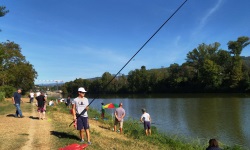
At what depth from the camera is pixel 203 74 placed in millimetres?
97562

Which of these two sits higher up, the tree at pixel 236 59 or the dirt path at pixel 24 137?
the tree at pixel 236 59

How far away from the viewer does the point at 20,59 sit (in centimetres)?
5800

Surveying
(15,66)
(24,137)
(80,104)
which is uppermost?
(15,66)

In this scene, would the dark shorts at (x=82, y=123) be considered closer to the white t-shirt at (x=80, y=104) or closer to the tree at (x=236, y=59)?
the white t-shirt at (x=80, y=104)

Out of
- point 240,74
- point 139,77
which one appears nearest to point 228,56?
point 240,74

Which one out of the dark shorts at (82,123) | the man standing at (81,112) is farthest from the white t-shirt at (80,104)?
the dark shorts at (82,123)

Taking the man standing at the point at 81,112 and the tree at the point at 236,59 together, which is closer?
the man standing at the point at 81,112

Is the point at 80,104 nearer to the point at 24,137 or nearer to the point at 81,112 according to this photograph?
the point at 81,112

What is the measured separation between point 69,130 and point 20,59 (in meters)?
49.5

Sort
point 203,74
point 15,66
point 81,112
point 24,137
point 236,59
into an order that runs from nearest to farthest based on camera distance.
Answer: point 81,112, point 24,137, point 15,66, point 236,59, point 203,74

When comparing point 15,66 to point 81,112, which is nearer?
point 81,112

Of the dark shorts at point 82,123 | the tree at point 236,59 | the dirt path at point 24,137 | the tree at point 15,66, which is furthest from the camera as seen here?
the tree at point 236,59

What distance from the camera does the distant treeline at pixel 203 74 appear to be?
88.1 m

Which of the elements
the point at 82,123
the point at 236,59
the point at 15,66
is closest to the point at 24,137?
the point at 82,123
